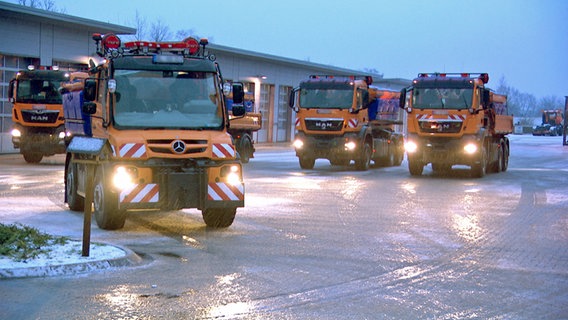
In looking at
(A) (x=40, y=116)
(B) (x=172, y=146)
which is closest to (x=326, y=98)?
(A) (x=40, y=116)

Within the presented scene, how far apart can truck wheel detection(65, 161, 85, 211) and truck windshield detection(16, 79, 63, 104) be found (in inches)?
496

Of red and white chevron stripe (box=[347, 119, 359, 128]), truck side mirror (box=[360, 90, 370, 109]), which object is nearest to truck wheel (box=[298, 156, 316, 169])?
red and white chevron stripe (box=[347, 119, 359, 128])

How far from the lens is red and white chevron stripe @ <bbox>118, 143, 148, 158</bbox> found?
1221 cm

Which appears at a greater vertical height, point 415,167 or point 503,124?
point 503,124

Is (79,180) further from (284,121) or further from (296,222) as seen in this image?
(284,121)

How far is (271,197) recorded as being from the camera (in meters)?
18.3

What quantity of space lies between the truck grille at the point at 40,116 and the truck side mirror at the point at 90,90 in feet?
45.9

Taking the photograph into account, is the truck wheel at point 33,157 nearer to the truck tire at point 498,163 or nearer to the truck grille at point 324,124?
the truck grille at point 324,124

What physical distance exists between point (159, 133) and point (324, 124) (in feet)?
52.9

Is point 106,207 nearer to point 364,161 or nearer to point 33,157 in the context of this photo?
point 33,157

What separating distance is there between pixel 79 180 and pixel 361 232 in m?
4.88

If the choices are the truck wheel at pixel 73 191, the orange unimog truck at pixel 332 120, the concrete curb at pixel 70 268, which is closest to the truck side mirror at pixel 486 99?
the orange unimog truck at pixel 332 120

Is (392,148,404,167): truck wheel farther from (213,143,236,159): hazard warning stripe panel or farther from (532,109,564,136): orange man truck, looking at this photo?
(532,109,564,136): orange man truck

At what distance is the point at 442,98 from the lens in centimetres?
2600
